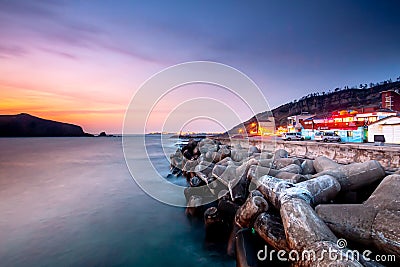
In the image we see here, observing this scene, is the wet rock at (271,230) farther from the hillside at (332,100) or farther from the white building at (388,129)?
the hillside at (332,100)

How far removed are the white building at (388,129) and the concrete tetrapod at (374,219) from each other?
14.0 m

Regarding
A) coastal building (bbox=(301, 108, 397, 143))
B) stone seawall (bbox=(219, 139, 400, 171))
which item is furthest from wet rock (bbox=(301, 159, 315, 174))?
coastal building (bbox=(301, 108, 397, 143))

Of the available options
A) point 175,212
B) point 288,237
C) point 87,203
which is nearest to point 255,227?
point 288,237

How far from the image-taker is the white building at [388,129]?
13.8 m

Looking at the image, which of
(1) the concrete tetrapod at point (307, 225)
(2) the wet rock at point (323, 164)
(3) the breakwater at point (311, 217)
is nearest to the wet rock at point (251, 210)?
(3) the breakwater at point (311, 217)

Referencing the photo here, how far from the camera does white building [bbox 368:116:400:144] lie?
13756mm

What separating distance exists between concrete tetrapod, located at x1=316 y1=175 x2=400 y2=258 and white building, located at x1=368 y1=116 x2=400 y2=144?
14.0 metres

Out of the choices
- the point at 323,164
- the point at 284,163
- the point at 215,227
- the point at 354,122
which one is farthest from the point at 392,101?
the point at 215,227

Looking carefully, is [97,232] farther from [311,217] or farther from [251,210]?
[311,217]

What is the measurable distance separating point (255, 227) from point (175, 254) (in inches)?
92.1

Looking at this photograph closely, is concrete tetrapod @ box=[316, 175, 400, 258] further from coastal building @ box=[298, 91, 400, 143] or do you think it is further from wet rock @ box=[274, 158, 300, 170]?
coastal building @ box=[298, 91, 400, 143]

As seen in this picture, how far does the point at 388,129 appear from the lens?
14312 mm

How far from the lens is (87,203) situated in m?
8.77

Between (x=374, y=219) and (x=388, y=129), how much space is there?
1561 cm
